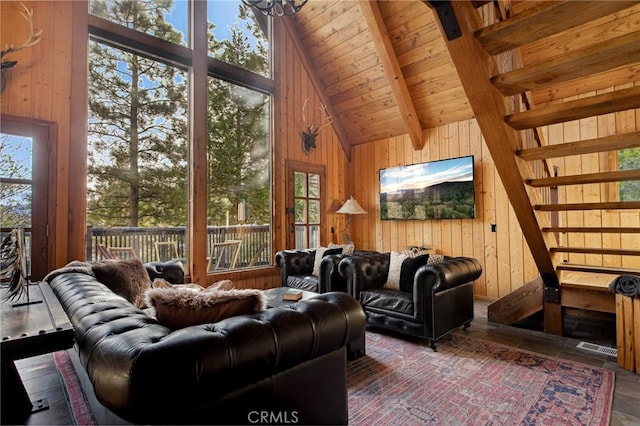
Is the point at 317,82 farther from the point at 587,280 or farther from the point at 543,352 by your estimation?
the point at 543,352

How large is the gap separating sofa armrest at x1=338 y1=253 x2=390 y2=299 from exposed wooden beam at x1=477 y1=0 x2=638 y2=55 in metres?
2.21

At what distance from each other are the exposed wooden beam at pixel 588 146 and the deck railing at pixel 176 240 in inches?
146

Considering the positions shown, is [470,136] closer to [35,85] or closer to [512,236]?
[512,236]

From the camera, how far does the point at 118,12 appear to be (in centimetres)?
377

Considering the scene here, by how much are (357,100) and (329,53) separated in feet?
2.91

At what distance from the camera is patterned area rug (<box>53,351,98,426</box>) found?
65.1 inches

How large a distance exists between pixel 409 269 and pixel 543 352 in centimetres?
129

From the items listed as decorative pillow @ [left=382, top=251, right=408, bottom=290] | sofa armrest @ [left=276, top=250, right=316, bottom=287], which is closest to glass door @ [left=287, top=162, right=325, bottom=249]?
sofa armrest @ [left=276, top=250, right=316, bottom=287]

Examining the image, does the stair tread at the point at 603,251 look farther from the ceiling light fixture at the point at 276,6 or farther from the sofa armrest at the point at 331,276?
the ceiling light fixture at the point at 276,6

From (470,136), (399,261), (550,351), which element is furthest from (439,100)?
(550,351)

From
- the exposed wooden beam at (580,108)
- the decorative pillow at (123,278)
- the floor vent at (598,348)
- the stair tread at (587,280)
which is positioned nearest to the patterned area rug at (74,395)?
the decorative pillow at (123,278)

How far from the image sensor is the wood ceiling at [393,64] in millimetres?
3795

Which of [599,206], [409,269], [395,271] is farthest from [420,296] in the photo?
[599,206]

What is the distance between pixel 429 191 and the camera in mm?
4988
